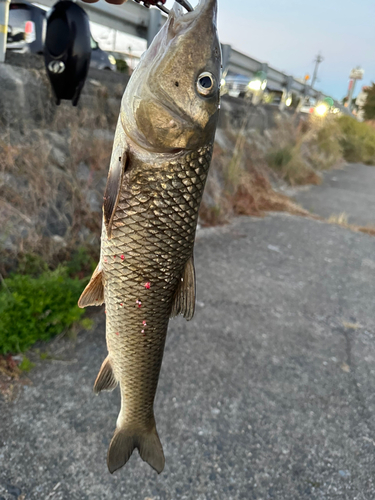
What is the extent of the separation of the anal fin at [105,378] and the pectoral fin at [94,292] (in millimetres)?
319

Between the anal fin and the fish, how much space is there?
258 mm

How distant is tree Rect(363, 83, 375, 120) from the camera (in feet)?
135

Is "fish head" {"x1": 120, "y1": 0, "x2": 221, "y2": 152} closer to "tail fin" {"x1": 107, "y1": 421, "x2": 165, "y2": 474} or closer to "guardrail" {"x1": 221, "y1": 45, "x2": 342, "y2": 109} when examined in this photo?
"tail fin" {"x1": 107, "y1": 421, "x2": 165, "y2": 474}

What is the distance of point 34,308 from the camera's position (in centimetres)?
300

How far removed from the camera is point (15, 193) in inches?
146

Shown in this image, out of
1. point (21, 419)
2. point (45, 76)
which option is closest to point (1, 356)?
point (21, 419)

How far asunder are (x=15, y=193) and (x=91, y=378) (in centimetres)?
202

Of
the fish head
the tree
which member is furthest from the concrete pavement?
the tree

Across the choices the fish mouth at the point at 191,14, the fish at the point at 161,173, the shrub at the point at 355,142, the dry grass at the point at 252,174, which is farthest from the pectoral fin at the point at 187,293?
the shrub at the point at 355,142

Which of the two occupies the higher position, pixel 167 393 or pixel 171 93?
pixel 171 93

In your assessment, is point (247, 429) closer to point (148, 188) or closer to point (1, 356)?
point (1, 356)

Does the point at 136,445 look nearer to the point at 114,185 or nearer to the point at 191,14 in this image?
the point at 114,185

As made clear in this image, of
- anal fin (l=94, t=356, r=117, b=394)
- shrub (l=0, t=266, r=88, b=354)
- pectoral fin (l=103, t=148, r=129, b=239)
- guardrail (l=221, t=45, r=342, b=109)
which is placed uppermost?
guardrail (l=221, t=45, r=342, b=109)

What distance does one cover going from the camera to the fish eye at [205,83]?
1.25 metres
